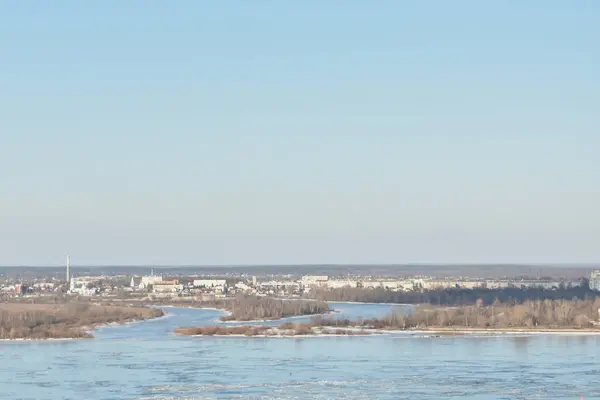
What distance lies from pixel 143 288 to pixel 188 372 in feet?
187

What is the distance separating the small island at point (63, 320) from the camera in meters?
34.8

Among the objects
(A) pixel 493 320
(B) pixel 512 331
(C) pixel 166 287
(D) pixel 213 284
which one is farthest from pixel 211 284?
(B) pixel 512 331

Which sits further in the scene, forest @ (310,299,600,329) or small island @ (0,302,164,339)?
forest @ (310,299,600,329)

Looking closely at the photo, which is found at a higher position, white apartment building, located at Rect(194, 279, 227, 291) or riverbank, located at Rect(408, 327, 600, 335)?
white apartment building, located at Rect(194, 279, 227, 291)

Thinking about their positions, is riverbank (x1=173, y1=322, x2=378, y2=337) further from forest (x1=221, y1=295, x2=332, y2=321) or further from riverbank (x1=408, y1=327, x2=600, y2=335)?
forest (x1=221, y1=295, x2=332, y2=321)

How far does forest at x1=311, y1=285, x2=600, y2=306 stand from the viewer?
54.7 meters

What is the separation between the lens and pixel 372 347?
2895 centimetres

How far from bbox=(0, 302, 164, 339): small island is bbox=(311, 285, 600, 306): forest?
15289 millimetres

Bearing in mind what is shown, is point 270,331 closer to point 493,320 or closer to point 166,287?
point 493,320

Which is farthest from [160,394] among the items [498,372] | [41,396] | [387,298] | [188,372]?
[387,298]

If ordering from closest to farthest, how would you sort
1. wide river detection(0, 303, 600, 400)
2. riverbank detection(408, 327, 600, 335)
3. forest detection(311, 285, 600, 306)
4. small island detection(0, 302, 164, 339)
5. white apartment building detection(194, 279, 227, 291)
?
wide river detection(0, 303, 600, 400) < riverbank detection(408, 327, 600, 335) < small island detection(0, 302, 164, 339) < forest detection(311, 285, 600, 306) < white apartment building detection(194, 279, 227, 291)

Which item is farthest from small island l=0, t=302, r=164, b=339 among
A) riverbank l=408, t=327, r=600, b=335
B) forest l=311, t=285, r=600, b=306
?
forest l=311, t=285, r=600, b=306

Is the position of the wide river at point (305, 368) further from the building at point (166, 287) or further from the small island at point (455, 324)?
the building at point (166, 287)

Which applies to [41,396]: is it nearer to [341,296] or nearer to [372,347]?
[372,347]
